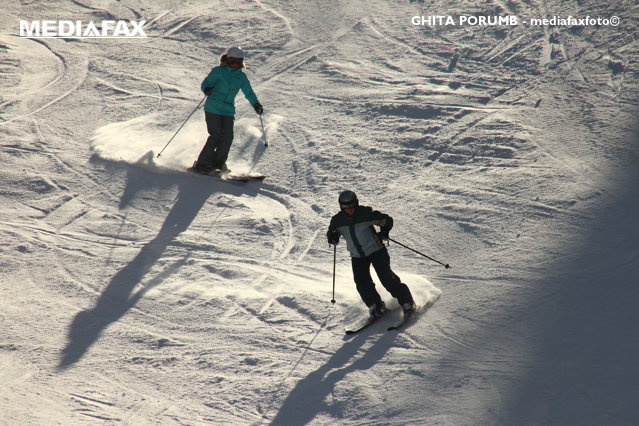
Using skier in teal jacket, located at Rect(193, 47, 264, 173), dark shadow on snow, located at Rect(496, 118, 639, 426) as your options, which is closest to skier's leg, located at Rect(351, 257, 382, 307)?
dark shadow on snow, located at Rect(496, 118, 639, 426)

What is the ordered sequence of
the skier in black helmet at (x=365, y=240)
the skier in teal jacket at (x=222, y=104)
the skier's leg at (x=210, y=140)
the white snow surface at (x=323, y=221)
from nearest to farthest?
1. the white snow surface at (x=323, y=221)
2. the skier in black helmet at (x=365, y=240)
3. the skier in teal jacket at (x=222, y=104)
4. the skier's leg at (x=210, y=140)

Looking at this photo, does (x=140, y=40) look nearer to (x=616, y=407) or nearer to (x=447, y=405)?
(x=447, y=405)

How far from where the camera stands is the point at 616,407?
5660mm

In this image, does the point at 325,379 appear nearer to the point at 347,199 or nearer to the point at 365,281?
the point at 365,281

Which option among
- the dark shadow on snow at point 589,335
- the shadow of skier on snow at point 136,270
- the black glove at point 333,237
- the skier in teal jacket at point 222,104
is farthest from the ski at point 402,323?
the skier in teal jacket at point 222,104

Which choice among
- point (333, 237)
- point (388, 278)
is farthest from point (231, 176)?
point (388, 278)

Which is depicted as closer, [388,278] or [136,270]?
[388,278]

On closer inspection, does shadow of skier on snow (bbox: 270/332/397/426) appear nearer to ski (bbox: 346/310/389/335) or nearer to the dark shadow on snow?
ski (bbox: 346/310/389/335)

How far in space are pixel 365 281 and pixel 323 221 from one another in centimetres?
217

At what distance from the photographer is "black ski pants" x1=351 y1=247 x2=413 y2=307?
22.1 feet

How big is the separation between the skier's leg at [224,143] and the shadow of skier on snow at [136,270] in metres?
0.40

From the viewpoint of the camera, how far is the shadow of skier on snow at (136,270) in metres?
7.04

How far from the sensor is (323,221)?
890 cm

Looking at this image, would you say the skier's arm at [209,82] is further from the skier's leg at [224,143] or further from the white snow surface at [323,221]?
the white snow surface at [323,221]
